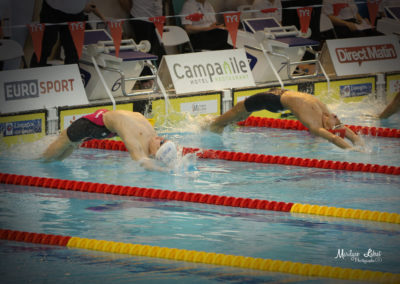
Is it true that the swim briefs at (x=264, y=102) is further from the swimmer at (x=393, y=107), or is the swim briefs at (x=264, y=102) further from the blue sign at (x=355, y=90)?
the blue sign at (x=355, y=90)

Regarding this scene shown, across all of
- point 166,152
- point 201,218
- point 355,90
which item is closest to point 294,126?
point 355,90

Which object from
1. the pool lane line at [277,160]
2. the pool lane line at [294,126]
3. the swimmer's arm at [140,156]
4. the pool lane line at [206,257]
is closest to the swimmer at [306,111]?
the pool lane line at [277,160]

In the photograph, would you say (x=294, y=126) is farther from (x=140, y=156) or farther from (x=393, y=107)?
(x=140, y=156)

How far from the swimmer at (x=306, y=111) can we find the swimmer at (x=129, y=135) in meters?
1.70

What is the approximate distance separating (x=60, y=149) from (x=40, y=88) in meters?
1.70

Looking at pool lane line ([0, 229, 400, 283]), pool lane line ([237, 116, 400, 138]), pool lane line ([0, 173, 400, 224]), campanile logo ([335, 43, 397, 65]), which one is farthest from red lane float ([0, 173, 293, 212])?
campanile logo ([335, 43, 397, 65])

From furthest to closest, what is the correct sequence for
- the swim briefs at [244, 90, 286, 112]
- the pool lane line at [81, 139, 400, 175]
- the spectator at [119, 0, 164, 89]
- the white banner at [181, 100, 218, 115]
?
the spectator at [119, 0, 164, 89] < the white banner at [181, 100, 218, 115] < the swim briefs at [244, 90, 286, 112] < the pool lane line at [81, 139, 400, 175]

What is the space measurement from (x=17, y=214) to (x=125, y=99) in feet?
12.3

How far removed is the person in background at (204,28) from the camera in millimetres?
10266

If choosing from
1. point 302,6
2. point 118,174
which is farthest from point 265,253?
point 302,6

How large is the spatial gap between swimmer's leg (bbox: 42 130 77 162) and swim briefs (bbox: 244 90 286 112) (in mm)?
1990

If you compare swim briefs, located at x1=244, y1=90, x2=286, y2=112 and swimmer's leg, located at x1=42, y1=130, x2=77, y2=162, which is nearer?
swimmer's leg, located at x1=42, y1=130, x2=77, y2=162

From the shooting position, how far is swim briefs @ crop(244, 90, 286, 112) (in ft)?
26.0

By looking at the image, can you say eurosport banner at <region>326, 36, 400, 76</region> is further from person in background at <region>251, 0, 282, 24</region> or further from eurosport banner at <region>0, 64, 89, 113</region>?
eurosport banner at <region>0, 64, 89, 113</region>
